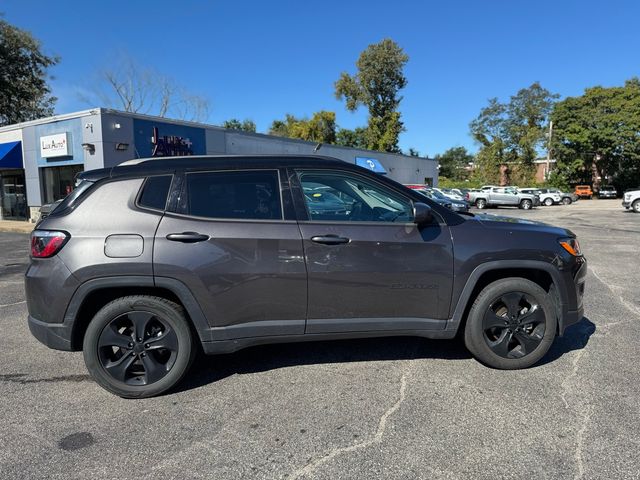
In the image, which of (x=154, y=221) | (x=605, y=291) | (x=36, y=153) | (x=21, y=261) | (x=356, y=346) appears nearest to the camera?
(x=154, y=221)

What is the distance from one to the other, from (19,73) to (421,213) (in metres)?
36.5

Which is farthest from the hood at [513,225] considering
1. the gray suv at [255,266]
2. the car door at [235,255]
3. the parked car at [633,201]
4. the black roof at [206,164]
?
the parked car at [633,201]

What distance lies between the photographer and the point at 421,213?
3389mm

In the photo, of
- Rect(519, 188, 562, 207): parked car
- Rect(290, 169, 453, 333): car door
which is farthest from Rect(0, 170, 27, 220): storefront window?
Rect(519, 188, 562, 207): parked car

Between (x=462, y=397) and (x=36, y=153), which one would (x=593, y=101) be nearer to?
(x=36, y=153)

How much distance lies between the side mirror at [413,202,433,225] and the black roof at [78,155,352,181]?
0.69m

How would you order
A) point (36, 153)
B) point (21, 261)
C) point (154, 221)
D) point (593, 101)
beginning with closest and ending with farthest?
1. point (154, 221)
2. point (21, 261)
3. point (36, 153)
4. point (593, 101)

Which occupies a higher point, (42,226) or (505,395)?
(42,226)

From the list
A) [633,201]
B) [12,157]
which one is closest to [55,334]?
[12,157]

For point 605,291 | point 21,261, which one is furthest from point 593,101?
point 21,261

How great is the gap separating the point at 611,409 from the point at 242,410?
2.62 meters

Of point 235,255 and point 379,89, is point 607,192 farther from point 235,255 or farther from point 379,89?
point 235,255

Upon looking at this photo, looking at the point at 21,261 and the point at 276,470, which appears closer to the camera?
the point at 276,470

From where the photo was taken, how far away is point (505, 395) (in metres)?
3.34
